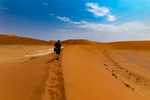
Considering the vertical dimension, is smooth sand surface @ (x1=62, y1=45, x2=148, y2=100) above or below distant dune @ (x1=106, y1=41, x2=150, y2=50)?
below

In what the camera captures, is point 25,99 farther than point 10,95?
No

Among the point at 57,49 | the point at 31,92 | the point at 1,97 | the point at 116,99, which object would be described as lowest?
the point at 116,99

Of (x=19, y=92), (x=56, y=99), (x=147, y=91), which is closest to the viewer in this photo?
→ (x=56, y=99)

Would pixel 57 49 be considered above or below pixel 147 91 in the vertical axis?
above

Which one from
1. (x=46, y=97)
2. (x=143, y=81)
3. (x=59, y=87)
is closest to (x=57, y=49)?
(x=59, y=87)

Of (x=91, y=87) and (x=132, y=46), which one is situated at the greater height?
(x=132, y=46)

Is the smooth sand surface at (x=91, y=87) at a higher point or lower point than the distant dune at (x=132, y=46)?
lower

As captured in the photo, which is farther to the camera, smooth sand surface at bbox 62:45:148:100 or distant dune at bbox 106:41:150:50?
distant dune at bbox 106:41:150:50

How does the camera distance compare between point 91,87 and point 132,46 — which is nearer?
point 91,87

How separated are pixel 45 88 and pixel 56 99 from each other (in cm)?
68

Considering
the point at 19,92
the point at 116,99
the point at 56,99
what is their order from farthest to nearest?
the point at 116,99, the point at 19,92, the point at 56,99

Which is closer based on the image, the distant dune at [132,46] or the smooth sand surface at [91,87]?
the smooth sand surface at [91,87]

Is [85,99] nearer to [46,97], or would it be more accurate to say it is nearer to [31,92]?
[46,97]

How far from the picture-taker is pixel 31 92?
112 inches
